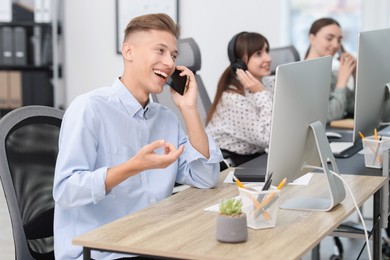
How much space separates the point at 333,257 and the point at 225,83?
968mm

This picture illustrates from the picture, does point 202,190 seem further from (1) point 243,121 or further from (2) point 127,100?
(1) point 243,121

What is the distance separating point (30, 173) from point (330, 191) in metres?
0.81

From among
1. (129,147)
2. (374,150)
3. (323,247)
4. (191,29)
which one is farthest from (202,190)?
(191,29)

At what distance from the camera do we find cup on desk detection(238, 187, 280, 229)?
1.77 metres

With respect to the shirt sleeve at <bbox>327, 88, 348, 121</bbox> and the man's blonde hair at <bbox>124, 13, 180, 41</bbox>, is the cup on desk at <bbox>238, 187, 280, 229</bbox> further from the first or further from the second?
the shirt sleeve at <bbox>327, 88, 348, 121</bbox>

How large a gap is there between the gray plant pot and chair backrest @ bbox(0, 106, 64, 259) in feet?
1.90

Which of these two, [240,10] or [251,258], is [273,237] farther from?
[240,10]

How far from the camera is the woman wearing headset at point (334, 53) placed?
396cm

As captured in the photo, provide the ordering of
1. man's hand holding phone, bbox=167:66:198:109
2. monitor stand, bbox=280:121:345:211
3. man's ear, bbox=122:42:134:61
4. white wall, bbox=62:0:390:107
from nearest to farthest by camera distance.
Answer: monitor stand, bbox=280:121:345:211
man's ear, bbox=122:42:134:61
man's hand holding phone, bbox=167:66:198:109
white wall, bbox=62:0:390:107

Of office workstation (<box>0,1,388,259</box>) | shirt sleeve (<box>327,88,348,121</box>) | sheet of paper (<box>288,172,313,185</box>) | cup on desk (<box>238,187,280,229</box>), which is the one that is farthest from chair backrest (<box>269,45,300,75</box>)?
cup on desk (<box>238,187,280,229</box>)

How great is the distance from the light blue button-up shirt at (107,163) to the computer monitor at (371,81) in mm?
605

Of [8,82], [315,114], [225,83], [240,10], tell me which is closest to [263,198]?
[315,114]

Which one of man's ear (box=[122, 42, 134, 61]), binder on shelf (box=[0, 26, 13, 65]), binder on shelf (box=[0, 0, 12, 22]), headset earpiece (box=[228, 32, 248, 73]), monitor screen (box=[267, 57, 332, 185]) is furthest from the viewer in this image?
binder on shelf (box=[0, 0, 12, 22])

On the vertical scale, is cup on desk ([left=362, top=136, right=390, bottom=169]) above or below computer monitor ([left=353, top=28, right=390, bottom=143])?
below
